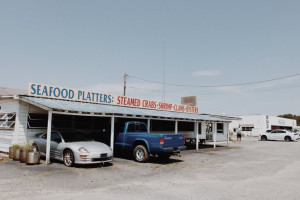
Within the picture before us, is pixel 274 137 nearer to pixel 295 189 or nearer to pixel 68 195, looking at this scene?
pixel 295 189

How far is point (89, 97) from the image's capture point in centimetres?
1667

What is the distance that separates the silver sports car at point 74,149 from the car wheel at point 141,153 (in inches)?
67.8

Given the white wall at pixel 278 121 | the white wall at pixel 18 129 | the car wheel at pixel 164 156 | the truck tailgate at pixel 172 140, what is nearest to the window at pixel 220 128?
the car wheel at pixel 164 156

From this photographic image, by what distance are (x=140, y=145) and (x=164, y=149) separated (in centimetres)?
136

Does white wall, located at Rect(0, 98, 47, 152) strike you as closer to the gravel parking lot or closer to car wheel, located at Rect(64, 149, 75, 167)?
the gravel parking lot

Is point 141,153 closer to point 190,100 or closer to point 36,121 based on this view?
point 36,121

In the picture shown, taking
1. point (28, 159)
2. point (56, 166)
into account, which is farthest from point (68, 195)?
point (28, 159)

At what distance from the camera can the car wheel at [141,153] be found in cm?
1190

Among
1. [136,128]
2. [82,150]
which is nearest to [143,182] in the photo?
[82,150]

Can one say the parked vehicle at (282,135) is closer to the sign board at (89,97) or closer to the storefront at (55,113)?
the sign board at (89,97)

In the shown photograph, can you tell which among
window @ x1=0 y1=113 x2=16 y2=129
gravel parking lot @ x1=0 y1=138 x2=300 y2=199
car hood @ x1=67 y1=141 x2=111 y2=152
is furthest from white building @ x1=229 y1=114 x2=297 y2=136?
window @ x1=0 y1=113 x2=16 y2=129

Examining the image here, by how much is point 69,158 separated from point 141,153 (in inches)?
136

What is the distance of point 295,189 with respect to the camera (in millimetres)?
7246

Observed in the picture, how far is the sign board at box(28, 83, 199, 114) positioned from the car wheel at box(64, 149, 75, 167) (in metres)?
4.79
